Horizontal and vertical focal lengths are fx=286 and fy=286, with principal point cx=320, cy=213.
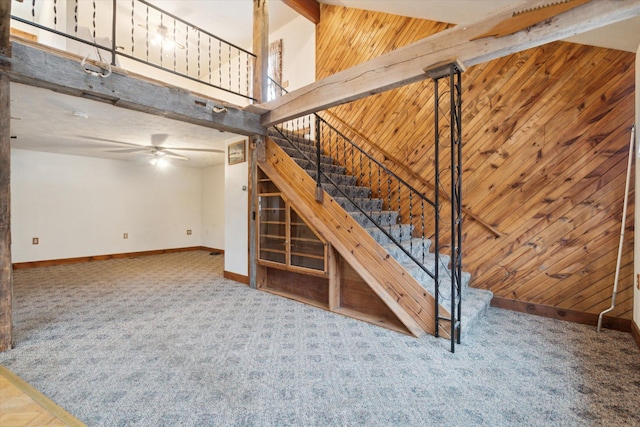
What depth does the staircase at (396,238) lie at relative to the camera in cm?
299

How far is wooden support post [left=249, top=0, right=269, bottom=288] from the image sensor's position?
4176 mm

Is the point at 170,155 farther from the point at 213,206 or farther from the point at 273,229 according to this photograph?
the point at 273,229

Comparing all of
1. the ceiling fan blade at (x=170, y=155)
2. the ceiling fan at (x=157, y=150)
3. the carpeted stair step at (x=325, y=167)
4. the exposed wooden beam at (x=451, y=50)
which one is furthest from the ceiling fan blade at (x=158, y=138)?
the exposed wooden beam at (x=451, y=50)

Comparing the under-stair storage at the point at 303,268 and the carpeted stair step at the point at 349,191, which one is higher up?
the carpeted stair step at the point at 349,191

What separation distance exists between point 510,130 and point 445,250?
1.66 meters

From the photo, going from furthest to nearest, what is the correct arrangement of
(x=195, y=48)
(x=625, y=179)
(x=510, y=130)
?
(x=195, y=48)
(x=510, y=130)
(x=625, y=179)

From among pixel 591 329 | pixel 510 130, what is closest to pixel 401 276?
pixel 591 329

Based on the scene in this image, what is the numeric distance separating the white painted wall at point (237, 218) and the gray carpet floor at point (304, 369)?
1.28 metres

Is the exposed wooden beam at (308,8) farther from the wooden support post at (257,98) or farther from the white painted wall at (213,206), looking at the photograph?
the white painted wall at (213,206)

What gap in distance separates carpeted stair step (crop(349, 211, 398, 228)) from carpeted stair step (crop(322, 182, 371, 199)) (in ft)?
1.54

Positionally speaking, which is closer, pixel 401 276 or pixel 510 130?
pixel 401 276

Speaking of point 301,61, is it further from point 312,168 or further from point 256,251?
point 256,251

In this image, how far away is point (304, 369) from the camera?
2107mm

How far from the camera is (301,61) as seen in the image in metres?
5.96
